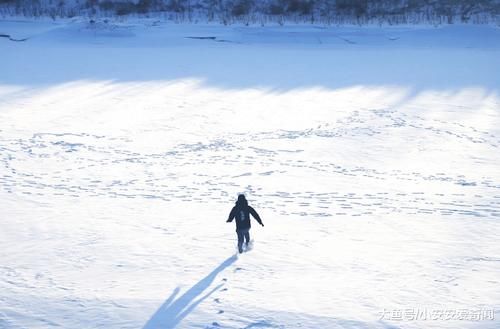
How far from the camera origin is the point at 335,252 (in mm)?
10000

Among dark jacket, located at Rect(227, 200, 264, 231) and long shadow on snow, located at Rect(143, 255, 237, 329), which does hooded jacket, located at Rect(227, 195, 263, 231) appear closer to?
dark jacket, located at Rect(227, 200, 264, 231)

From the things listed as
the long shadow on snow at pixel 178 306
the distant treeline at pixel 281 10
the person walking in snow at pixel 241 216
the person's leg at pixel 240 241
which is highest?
the distant treeline at pixel 281 10

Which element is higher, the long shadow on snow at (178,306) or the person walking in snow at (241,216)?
the person walking in snow at (241,216)

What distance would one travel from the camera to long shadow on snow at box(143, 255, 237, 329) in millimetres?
7773

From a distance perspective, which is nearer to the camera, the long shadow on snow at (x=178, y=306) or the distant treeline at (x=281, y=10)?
the long shadow on snow at (x=178, y=306)

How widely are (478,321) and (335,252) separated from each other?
2.66 metres

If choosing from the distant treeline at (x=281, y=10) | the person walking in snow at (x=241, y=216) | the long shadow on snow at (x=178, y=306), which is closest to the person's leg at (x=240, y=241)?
the person walking in snow at (x=241, y=216)

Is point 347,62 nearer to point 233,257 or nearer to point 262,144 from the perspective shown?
point 262,144

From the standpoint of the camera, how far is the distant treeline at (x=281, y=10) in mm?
28469

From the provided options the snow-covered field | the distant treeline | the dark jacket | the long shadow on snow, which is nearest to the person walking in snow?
the dark jacket

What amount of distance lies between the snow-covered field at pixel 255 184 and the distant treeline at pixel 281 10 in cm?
304

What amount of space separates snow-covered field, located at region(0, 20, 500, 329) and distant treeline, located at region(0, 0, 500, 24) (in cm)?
304

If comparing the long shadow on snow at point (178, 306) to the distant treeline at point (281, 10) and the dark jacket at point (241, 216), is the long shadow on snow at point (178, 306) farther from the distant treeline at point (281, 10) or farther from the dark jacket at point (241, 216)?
the distant treeline at point (281, 10)

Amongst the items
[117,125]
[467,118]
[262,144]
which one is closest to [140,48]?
[117,125]
